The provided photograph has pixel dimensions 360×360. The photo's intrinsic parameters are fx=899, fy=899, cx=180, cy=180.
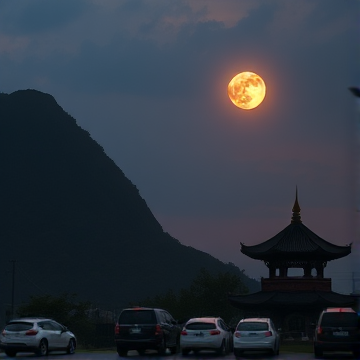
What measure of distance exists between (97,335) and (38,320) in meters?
37.3

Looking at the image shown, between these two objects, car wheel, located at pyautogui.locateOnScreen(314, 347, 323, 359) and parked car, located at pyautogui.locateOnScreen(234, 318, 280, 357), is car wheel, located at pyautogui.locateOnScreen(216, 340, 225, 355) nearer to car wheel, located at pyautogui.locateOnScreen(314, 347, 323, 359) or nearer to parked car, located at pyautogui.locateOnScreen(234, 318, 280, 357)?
parked car, located at pyautogui.locateOnScreen(234, 318, 280, 357)

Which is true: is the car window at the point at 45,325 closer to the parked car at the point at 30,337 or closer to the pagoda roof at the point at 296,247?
the parked car at the point at 30,337

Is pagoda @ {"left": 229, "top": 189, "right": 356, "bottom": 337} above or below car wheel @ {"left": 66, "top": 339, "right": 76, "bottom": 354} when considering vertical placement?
above

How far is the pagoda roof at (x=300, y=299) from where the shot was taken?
64.4m

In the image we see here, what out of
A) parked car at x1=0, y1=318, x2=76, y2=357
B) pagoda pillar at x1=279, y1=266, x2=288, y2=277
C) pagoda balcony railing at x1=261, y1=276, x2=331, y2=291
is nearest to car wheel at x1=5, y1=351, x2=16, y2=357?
parked car at x1=0, y1=318, x2=76, y2=357

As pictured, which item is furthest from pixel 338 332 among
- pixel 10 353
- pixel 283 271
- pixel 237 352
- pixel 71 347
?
pixel 283 271

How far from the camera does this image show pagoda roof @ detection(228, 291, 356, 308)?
64375 mm

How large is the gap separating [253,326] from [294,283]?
3155 centimetres

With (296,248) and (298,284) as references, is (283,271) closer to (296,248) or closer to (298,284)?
(296,248)

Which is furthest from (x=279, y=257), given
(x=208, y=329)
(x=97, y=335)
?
(x=208, y=329)

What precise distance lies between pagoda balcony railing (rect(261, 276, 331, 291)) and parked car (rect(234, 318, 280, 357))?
102ft

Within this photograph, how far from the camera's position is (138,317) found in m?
34.3

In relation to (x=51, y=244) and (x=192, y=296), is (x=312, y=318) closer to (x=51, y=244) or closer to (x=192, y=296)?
(x=192, y=296)

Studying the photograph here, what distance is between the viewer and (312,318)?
66.0 m
